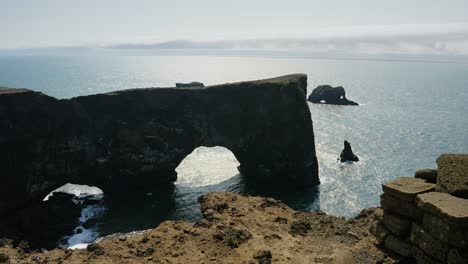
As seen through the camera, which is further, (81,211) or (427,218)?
(81,211)

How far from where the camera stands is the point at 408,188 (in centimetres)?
1470

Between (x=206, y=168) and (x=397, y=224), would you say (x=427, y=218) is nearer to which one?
(x=397, y=224)

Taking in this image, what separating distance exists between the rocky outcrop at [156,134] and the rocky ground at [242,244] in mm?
47464

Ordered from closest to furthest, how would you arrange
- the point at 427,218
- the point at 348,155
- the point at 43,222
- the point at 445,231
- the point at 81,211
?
the point at 445,231 → the point at 427,218 → the point at 43,222 → the point at 81,211 → the point at 348,155

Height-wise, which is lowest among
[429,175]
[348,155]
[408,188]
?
[348,155]

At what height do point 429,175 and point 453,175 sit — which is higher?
point 453,175

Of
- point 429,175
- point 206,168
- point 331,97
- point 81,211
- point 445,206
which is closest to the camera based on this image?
point 445,206

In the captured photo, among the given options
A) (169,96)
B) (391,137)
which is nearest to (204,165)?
(169,96)

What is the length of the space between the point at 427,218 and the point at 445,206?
877 millimetres

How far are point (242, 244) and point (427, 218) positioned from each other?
9991mm

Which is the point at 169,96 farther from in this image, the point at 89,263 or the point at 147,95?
the point at 89,263

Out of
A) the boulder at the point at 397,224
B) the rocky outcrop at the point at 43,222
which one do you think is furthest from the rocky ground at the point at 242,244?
the rocky outcrop at the point at 43,222

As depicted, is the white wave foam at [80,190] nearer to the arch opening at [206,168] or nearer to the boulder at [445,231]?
the arch opening at [206,168]

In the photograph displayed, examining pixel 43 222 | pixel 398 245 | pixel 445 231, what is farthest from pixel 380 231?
pixel 43 222
